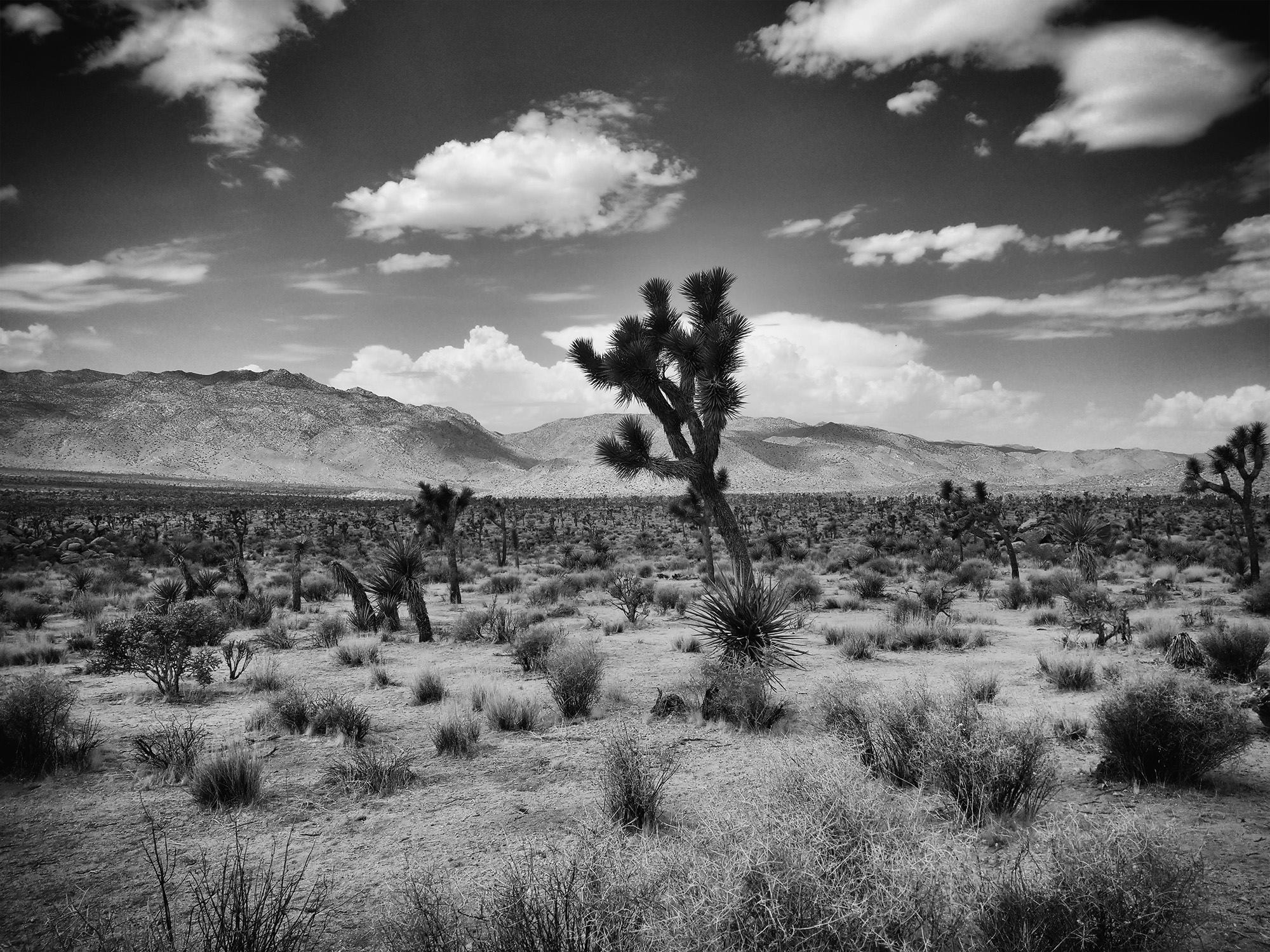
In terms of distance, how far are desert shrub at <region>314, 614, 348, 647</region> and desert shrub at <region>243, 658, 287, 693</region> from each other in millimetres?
3113

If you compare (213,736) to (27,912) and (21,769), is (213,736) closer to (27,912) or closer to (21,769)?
(21,769)

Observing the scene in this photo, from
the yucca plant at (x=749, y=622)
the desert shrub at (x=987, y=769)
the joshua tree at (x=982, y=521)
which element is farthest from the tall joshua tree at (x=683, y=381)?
the joshua tree at (x=982, y=521)

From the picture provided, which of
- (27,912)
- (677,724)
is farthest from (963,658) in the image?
(27,912)

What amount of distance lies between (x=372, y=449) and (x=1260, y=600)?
156m

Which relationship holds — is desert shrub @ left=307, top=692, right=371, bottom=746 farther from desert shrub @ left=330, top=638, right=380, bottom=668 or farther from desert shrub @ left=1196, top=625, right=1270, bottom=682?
Result: desert shrub @ left=1196, top=625, right=1270, bottom=682

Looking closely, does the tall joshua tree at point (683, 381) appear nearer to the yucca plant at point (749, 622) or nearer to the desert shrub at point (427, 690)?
the yucca plant at point (749, 622)

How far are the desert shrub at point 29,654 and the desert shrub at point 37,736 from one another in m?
6.90

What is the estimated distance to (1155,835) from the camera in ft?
13.1

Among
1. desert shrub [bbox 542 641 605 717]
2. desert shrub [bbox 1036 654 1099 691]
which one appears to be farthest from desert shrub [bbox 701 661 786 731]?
desert shrub [bbox 1036 654 1099 691]

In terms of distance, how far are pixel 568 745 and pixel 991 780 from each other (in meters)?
4.71

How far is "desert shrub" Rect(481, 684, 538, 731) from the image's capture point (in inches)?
364

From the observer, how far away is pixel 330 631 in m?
15.9

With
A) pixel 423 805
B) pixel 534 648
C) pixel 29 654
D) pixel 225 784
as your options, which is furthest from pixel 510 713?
pixel 29 654

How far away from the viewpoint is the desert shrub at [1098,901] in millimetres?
3559
